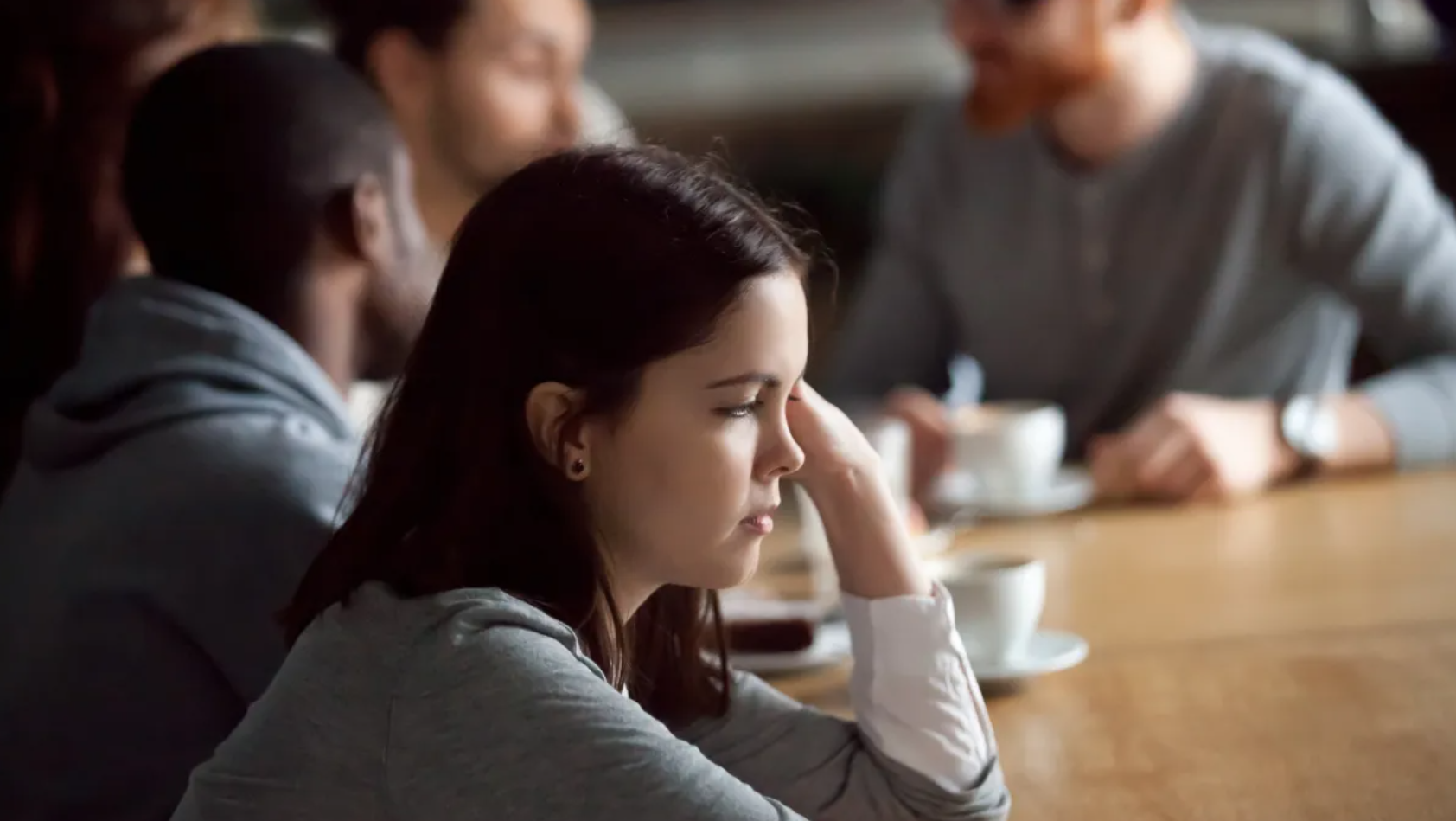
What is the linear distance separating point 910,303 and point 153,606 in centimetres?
144

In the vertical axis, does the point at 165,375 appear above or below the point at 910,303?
above

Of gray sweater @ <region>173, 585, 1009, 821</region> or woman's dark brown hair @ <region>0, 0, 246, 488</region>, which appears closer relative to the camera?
gray sweater @ <region>173, 585, 1009, 821</region>

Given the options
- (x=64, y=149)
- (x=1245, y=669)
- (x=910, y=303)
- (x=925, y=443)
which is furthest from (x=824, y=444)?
(x=910, y=303)

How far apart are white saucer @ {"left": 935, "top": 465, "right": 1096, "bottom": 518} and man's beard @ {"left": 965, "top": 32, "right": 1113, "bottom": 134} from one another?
52cm

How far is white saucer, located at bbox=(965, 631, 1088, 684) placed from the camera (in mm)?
1171

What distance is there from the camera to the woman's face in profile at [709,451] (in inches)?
34.6

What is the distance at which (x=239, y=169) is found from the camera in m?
1.31

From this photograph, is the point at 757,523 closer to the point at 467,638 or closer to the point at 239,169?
the point at 467,638

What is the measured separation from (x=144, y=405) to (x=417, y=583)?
1.49ft

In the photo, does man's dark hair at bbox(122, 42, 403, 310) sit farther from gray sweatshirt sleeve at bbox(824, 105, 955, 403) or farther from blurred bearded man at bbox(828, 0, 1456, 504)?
gray sweatshirt sleeve at bbox(824, 105, 955, 403)

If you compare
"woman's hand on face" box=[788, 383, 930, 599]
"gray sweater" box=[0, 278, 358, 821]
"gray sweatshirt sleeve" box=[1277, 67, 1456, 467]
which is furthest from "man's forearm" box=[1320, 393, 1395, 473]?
"gray sweater" box=[0, 278, 358, 821]

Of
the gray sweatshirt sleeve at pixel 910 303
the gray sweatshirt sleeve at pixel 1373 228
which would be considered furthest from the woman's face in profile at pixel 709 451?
the gray sweatshirt sleeve at pixel 910 303

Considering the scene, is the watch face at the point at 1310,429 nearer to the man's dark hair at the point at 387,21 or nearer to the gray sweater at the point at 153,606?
the gray sweater at the point at 153,606

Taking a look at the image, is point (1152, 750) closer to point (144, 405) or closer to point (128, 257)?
point (144, 405)
